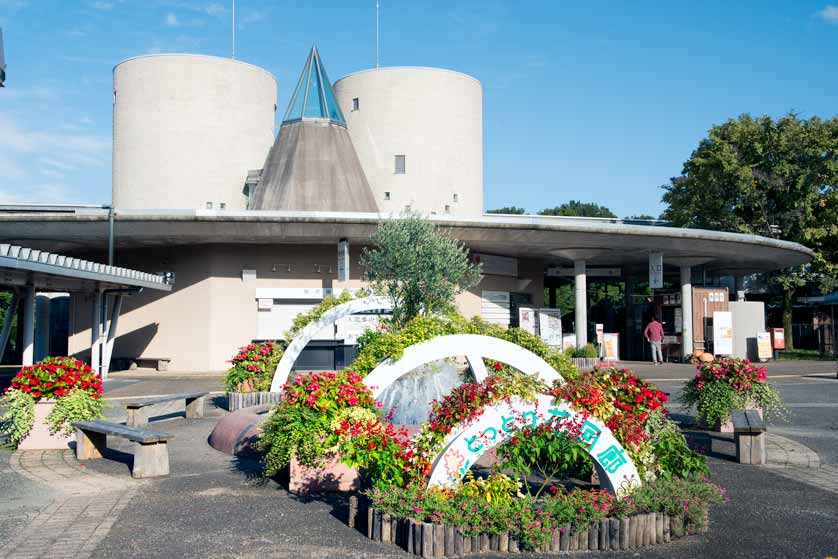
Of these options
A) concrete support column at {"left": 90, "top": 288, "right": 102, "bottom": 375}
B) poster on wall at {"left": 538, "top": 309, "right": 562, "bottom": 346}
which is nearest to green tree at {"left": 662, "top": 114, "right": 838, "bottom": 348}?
poster on wall at {"left": 538, "top": 309, "right": 562, "bottom": 346}

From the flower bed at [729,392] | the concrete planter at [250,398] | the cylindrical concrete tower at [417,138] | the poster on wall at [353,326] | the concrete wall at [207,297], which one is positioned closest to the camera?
the flower bed at [729,392]

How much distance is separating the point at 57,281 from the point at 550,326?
1669 centimetres

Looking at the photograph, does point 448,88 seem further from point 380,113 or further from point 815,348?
point 815,348

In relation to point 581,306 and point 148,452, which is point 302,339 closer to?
point 148,452

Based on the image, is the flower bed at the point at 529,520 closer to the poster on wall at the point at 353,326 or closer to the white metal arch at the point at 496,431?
the white metal arch at the point at 496,431

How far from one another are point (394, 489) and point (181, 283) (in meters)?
21.8

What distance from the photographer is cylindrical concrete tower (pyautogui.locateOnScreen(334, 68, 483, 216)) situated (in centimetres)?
3428

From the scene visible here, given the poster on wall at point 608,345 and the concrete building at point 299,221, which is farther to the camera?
the poster on wall at point 608,345

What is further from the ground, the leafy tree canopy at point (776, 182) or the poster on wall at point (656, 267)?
the leafy tree canopy at point (776, 182)

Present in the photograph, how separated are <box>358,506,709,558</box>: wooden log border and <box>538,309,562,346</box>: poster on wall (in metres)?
22.1

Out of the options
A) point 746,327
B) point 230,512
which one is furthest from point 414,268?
point 746,327

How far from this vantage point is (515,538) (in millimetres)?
6066

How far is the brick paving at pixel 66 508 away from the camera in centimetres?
622

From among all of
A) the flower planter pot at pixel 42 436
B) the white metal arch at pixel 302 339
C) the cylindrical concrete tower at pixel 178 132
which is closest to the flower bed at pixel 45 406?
the flower planter pot at pixel 42 436
